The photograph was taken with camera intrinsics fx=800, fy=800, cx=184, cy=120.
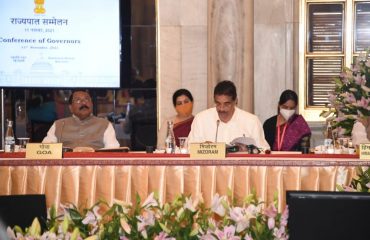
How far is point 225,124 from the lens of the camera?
5844mm

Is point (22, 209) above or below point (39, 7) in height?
below

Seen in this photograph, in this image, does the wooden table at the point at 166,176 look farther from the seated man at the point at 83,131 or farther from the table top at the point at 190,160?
the seated man at the point at 83,131

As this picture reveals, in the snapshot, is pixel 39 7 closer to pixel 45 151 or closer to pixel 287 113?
pixel 287 113

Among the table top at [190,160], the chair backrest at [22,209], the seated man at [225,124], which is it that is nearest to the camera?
the chair backrest at [22,209]

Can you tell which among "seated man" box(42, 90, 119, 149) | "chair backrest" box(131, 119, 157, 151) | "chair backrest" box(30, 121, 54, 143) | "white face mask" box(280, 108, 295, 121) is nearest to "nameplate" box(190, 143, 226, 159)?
"seated man" box(42, 90, 119, 149)

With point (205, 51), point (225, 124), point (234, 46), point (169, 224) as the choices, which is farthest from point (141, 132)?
point (169, 224)

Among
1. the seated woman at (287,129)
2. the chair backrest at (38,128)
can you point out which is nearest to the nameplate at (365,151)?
the seated woman at (287,129)

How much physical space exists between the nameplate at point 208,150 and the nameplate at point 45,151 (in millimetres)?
781

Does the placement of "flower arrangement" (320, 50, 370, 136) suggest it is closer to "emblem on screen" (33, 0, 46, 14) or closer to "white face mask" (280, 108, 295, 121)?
"white face mask" (280, 108, 295, 121)

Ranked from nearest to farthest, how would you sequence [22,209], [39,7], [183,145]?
[22,209], [183,145], [39,7]

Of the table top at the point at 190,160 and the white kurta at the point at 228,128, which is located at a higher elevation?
the white kurta at the point at 228,128

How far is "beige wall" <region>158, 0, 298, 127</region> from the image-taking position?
7.76 m

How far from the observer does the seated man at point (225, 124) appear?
577 centimetres

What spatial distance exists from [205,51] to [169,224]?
20.0 feet
